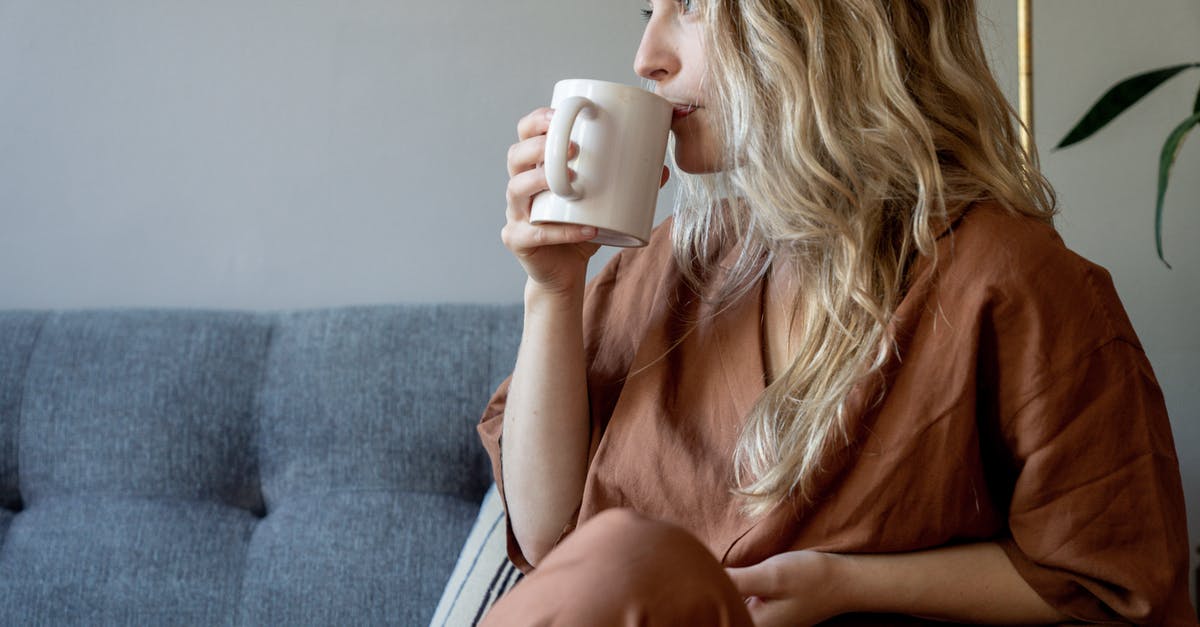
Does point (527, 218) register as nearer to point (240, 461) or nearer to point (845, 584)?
point (845, 584)

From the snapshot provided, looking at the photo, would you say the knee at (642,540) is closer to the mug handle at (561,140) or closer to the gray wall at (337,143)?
the mug handle at (561,140)

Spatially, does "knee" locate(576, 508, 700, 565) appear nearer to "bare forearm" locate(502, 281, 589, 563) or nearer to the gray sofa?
"bare forearm" locate(502, 281, 589, 563)

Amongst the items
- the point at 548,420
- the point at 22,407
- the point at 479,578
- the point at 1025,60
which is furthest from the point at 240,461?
the point at 1025,60

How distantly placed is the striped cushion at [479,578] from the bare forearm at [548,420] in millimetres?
84

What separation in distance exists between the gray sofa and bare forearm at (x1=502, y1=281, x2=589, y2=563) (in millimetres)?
303

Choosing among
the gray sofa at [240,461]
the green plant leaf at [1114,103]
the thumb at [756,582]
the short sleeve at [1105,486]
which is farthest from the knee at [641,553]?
the green plant leaf at [1114,103]

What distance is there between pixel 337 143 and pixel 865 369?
1.00 m

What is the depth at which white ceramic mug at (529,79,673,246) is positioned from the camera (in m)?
0.82

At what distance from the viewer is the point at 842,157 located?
93cm

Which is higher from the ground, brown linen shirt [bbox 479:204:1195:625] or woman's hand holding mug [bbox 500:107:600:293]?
woman's hand holding mug [bbox 500:107:600:293]

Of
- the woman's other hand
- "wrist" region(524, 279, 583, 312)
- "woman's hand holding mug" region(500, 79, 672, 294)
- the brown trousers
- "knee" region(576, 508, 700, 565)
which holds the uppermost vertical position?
"woman's hand holding mug" region(500, 79, 672, 294)

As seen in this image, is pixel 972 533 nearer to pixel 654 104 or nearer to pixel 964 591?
pixel 964 591

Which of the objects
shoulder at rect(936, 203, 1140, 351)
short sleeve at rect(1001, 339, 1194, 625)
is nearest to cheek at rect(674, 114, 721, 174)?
shoulder at rect(936, 203, 1140, 351)

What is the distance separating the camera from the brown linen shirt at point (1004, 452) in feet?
2.75
